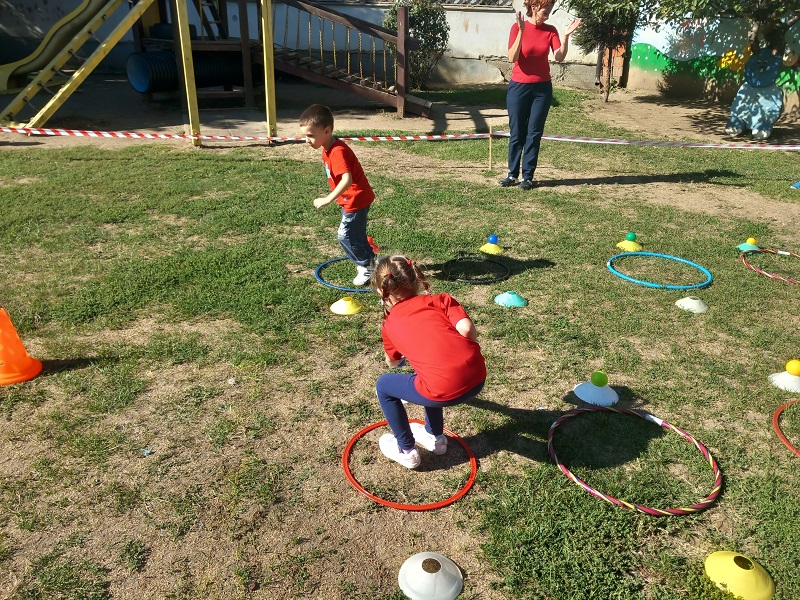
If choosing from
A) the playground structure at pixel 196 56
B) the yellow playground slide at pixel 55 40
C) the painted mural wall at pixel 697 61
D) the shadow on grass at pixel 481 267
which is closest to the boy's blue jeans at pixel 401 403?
the shadow on grass at pixel 481 267

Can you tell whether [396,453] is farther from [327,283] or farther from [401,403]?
[327,283]

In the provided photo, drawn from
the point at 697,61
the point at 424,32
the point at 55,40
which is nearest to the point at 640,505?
the point at 55,40

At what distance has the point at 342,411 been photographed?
427 cm

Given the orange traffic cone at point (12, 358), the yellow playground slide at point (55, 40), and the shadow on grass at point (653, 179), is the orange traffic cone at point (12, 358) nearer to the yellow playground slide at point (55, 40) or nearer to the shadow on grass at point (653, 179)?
the shadow on grass at point (653, 179)

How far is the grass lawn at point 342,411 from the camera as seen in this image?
10.3 ft

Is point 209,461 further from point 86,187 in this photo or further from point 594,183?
point 594,183

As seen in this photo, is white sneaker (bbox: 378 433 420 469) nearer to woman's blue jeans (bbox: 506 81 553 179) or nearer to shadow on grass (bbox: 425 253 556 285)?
shadow on grass (bbox: 425 253 556 285)

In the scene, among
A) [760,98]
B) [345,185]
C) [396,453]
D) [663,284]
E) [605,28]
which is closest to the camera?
[396,453]

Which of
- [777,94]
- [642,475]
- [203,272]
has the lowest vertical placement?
[642,475]

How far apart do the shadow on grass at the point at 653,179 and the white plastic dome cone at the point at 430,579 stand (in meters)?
7.27

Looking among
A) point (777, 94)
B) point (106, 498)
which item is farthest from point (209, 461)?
point (777, 94)

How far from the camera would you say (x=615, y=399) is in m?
4.41

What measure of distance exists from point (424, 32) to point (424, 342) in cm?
1705

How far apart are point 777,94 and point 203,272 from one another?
38.3 ft
